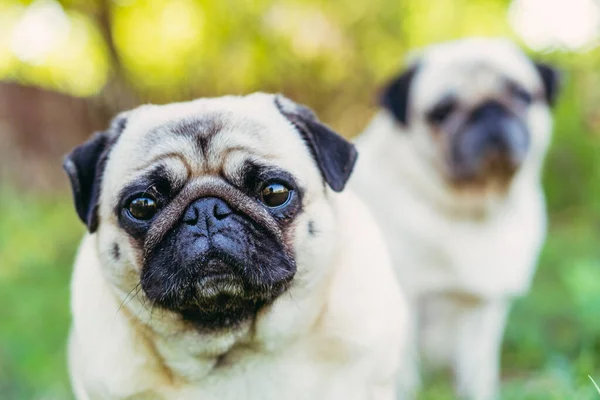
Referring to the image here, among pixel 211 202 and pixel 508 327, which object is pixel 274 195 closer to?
pixel 211 202

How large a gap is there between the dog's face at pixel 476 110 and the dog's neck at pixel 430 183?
0.04 meters

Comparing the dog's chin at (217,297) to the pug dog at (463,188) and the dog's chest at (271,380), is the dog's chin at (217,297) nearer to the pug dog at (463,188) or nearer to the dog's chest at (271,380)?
the dog's chest at (271,380)

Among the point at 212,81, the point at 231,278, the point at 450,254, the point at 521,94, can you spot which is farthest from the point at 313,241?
the point at 212,81

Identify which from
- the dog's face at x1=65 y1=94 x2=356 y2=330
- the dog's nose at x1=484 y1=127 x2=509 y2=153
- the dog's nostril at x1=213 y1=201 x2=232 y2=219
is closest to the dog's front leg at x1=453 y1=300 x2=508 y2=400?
the dog's nose at x1=484 y1=127 x2=509 y2=153

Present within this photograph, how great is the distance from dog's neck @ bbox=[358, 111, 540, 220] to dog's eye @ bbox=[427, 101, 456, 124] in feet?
0.43

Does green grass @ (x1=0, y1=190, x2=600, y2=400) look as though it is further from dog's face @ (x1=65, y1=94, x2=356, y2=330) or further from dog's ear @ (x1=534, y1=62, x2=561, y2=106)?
dog's face @ (x1=65, y1=94, x2=356, y2=330)

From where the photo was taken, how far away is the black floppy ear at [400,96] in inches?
143

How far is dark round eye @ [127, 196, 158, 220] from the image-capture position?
205 centimetres

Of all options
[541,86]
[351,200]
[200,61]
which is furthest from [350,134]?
[351,200]

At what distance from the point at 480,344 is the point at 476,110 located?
114 centimetres

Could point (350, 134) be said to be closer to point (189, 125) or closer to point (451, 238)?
point (451, 238)

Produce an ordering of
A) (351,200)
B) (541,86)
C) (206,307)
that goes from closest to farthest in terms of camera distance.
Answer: (206,307)
(351,200)
(541,86)

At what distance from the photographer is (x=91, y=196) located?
7.27 ft

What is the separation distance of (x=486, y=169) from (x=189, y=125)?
1828mm
